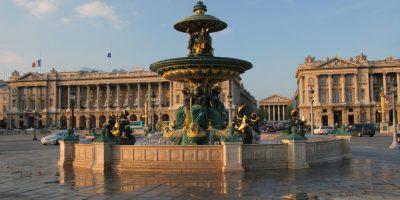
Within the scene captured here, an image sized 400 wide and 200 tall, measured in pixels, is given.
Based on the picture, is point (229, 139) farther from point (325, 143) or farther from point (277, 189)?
point (325, 143)

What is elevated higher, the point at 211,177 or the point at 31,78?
the point at 31,78

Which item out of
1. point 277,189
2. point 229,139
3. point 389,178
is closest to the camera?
point 277,189

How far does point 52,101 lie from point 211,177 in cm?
11573

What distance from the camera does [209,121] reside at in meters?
17.1

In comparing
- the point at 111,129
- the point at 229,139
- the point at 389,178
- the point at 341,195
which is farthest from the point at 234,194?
the point at 111,129

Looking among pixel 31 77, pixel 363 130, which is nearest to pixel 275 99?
pixel 31 77

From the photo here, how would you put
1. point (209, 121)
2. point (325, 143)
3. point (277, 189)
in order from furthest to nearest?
point (209, 121)
point (325, 143)
point (277, 189)

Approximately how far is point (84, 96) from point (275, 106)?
81241mm

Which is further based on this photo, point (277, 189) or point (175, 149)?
point (175, 149)

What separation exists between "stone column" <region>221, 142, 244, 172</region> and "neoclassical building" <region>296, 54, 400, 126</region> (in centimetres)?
8901

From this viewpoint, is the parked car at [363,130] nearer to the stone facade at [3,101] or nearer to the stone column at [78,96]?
the stone column at [78,96]

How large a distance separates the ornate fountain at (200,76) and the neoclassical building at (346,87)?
83.6 meters

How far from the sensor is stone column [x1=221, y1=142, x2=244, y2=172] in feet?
41.4

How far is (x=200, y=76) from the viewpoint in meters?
17.8
